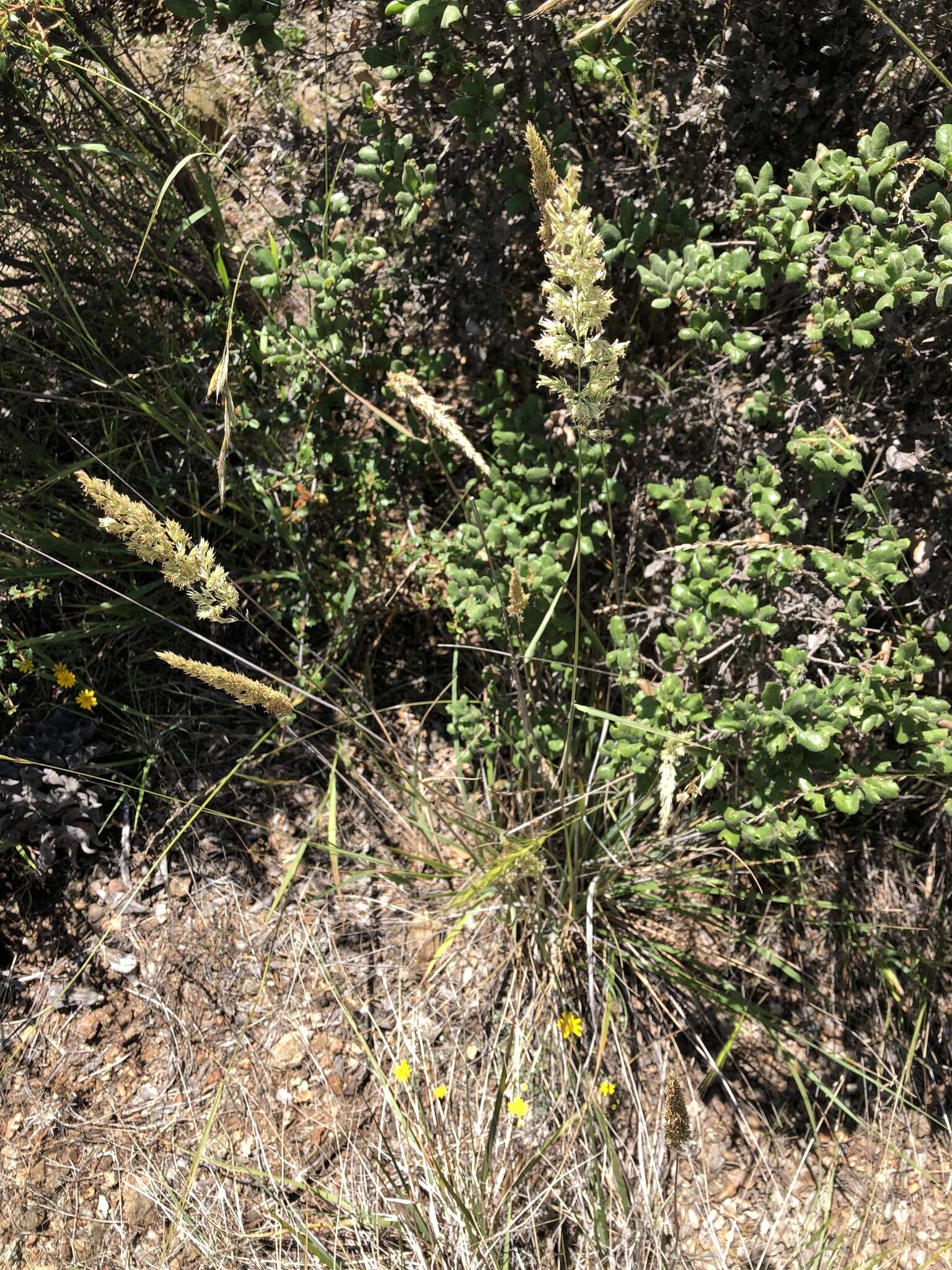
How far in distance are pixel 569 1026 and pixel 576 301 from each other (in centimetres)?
152

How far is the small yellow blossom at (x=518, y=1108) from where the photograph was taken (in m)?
2.10

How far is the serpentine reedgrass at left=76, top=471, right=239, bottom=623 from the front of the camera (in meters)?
1.40

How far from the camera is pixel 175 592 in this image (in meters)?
2.58

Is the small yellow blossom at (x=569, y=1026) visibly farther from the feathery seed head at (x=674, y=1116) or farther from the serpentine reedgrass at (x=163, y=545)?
the serpentine reedgrass at (x=163, y=545)

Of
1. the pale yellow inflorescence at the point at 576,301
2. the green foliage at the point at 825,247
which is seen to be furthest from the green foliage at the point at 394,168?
the pale yellow inflorescence at the point at 576,301

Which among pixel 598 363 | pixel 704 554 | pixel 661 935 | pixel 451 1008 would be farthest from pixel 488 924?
pixel 598 363

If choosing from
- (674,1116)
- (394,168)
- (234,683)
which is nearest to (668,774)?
(674,1116)

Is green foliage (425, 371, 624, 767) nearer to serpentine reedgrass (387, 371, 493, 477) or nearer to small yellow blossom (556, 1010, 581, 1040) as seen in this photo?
serpentine reedgrass (387, 371, 493, 477)

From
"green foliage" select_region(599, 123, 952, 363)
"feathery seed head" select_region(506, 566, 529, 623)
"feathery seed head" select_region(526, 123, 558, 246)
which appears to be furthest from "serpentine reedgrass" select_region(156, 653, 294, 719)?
"green foliage" select_region(599, 123, 952, 363)

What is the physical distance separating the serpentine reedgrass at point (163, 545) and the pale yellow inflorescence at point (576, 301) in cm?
57

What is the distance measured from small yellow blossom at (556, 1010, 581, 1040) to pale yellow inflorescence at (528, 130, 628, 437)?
52.0 inches

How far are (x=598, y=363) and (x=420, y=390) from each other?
42 centimetres

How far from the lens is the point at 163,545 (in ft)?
4.76

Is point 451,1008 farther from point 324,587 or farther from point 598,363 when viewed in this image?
point 598,363
